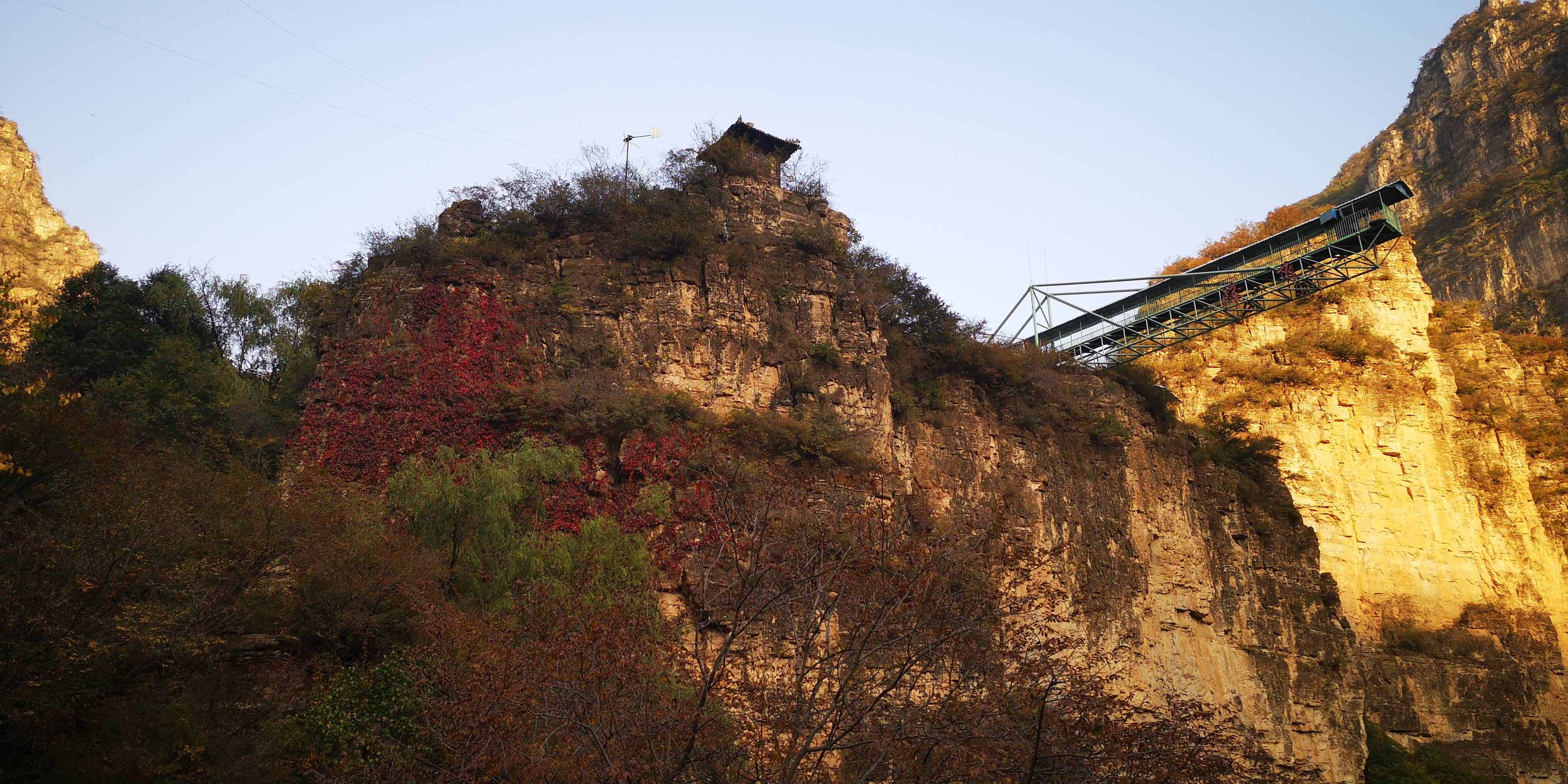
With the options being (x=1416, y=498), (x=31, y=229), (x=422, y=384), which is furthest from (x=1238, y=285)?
(x=31, y=229)

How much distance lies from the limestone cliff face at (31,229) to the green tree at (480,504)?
3343cm

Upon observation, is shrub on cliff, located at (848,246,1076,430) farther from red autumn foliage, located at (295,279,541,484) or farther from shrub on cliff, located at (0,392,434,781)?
shrub on cliff, located at (0,392,434,781)

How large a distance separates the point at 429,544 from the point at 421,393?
4.30 meters

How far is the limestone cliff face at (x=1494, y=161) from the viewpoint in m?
51.4

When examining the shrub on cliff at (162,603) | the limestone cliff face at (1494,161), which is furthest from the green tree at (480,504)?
the limestone cliff face at (1494,161)

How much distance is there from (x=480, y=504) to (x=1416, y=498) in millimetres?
36152

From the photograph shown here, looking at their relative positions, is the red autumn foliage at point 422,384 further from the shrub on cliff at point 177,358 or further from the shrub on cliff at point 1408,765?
the shrub on cliff at point 1408,765

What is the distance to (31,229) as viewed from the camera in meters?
49.7

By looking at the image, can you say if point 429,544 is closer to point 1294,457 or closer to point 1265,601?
point 1265,601

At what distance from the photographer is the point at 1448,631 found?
40688 mm

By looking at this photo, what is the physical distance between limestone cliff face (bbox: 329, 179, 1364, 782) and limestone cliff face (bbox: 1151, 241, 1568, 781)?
705 centimetres

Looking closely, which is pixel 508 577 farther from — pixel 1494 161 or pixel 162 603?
pixel 1494 161

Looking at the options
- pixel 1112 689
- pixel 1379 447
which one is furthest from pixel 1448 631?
pixel 1112 689

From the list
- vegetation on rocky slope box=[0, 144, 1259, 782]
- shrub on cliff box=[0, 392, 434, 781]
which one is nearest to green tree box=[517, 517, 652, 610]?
vegetation on rocky slope box=[0, 144, 1259, 782]
